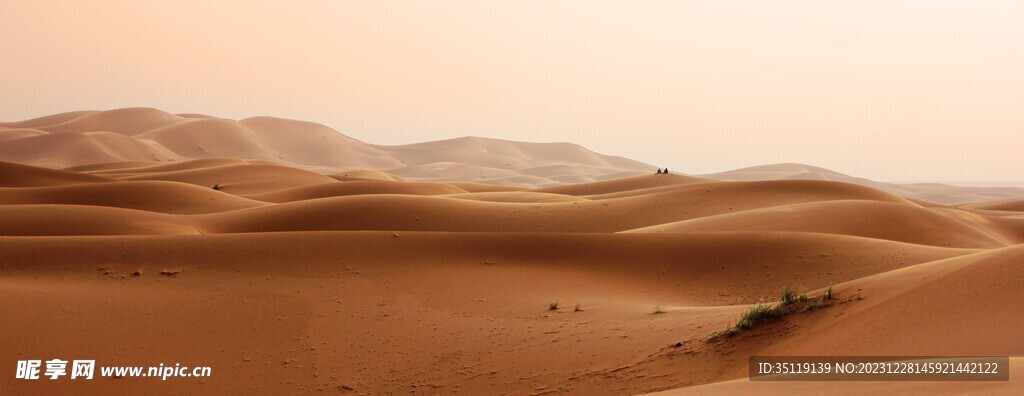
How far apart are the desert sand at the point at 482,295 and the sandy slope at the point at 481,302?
40mm

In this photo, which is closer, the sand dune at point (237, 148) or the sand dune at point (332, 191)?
the sand dune at point (332, 191)

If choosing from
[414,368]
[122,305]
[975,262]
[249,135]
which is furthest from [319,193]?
[249,135]

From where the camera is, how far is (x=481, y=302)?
13.0 m

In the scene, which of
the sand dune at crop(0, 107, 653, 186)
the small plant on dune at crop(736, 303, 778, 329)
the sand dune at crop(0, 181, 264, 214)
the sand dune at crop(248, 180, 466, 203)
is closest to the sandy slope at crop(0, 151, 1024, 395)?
the small plant on dune at crop(736, 303, 778, 329)

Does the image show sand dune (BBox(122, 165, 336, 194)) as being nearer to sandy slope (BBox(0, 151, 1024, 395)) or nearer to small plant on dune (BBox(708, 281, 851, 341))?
sandy slope (BBox(0, 151, 1024, 395))

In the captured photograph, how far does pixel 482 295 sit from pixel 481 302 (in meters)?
0.44

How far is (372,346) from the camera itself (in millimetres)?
10938

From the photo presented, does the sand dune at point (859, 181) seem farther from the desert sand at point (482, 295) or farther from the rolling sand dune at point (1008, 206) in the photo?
the desert sand at point (482, 295)

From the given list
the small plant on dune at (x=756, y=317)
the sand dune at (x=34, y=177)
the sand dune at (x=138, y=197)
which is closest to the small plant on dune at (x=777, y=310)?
the small plant on dune at (x=756, y=317)

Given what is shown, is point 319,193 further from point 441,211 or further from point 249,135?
point 249,135

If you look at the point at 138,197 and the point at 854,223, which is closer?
the point at 854,223

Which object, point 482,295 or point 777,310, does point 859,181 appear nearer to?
point 482,295

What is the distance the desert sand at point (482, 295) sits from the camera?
7969mm

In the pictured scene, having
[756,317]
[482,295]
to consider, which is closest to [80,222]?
[482,295]
